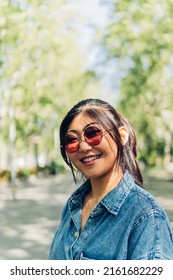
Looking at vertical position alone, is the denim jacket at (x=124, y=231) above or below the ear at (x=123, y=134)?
below

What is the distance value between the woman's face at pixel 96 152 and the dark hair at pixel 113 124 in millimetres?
16

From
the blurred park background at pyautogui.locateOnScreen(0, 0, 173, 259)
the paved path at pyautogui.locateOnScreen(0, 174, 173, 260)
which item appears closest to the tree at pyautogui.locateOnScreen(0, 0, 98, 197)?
the blurred park background at pyautogui.locateOnScreen(0, 0, 173, 259)

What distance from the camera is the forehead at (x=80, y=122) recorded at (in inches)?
60.3

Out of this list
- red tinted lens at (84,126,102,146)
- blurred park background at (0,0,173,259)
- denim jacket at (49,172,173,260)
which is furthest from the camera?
blurred park background at (0,0,173,259)

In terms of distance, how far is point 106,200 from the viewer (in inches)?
57.4

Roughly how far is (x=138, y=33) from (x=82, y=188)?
1205cm

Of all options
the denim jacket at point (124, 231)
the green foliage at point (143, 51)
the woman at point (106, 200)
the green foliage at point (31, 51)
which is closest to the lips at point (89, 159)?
the woman at point (106, 200)

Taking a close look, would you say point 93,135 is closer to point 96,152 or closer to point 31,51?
point 96,152

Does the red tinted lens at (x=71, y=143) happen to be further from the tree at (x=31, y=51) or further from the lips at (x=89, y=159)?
the tree at (x=31, y=51)

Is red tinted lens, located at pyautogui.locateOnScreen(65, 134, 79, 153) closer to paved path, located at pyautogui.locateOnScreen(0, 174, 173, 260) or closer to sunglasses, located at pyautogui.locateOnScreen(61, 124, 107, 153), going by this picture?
sunglasses, located at pyautogui.locateOnScreen(61, 124, 107, 153)

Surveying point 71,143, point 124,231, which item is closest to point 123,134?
point 71,143

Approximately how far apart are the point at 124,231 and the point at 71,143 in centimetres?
36

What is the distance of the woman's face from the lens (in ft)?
5.02

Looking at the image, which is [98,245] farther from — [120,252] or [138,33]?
[138,33]
